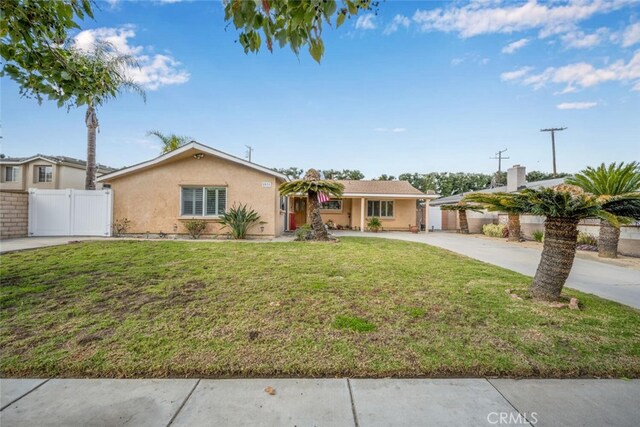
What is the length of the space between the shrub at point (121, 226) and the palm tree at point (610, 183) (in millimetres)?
17938

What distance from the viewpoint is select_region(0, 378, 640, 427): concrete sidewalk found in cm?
198

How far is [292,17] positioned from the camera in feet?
6.68

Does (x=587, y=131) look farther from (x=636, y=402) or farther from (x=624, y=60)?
(x=636, y=402)

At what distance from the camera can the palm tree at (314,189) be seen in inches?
468

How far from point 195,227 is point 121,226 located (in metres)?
3.49

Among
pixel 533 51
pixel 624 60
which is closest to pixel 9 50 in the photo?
pixel 533 51

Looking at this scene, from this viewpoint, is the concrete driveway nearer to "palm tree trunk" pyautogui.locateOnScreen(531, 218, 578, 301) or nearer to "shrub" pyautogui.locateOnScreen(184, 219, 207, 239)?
"palm tree trunk" pyautogui.locateOnScreen(531, 218, 578, 301)

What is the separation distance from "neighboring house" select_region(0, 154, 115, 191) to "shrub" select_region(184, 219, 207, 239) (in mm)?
18060

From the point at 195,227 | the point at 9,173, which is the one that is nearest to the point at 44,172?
the point at 9,173

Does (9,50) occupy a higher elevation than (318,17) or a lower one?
higher

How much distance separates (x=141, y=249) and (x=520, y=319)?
9692 millimetres

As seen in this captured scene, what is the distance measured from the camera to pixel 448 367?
2.65 m

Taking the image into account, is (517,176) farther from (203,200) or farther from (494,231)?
(203,200)

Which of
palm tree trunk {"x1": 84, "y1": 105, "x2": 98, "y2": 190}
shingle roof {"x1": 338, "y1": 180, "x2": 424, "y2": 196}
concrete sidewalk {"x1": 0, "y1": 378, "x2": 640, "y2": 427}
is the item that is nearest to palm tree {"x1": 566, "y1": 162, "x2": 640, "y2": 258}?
shingle roof {"x1": 338, "y1": 180, "x2": 424, "y2": 196}
